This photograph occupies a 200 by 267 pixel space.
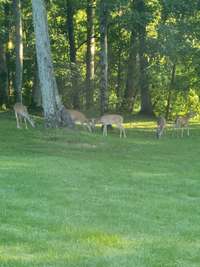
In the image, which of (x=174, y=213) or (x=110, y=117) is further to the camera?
(x=110, y=117)

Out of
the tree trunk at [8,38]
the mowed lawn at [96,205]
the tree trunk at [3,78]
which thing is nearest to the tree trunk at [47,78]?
the mowed lawn at [96,205]

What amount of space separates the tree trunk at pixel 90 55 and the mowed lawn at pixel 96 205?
16644 mm

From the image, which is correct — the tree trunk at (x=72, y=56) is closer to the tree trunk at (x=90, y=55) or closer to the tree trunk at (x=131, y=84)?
the tree trunk at (x=90, y=55)

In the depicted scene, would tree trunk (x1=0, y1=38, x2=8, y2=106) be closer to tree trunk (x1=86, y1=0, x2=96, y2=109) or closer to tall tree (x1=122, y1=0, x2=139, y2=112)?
tree trunk (x1=86, y1=0, x2=96, y2=109)

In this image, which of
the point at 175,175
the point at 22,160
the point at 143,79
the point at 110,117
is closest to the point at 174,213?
the point at 175,175

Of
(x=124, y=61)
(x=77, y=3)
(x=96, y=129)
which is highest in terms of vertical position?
(x=77, y=3)

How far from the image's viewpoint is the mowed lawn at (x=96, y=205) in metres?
8.14

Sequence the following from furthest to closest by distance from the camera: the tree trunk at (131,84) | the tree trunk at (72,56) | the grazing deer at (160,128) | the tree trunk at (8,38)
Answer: the tree trunk at (131,84), the tree trunk at (72,56), the tree trunk at (8,38), the grazing deer at (160,128)

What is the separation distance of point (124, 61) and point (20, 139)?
72.0 ft

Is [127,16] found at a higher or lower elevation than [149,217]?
higher

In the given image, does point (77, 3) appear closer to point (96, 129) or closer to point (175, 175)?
point (96, 129)

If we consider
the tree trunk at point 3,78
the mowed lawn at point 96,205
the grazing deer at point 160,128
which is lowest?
the grazing deer at point 160,128

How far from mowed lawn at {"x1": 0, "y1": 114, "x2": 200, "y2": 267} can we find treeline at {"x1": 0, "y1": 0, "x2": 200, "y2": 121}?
28.7 feet

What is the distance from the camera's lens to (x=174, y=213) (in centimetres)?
1151
